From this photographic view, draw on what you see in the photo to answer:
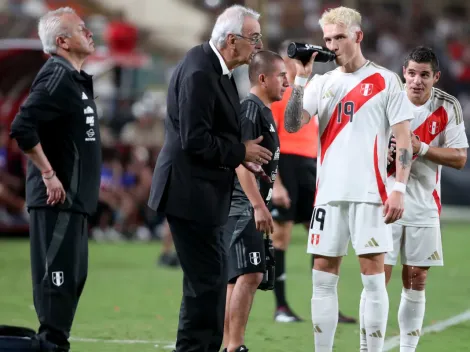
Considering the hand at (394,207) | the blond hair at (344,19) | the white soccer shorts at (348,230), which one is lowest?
the white soccer shorts at (348,230)

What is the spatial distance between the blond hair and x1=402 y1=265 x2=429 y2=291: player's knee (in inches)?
70.7

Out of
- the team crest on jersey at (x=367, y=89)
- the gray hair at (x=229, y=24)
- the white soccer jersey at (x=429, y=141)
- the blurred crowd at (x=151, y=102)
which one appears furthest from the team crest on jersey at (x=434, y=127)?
the blurred crowd at (x=151, y=102)

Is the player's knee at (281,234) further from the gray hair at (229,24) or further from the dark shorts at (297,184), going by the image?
the gray hair at (229,24)

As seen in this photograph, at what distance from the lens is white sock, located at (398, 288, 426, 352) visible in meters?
7.22

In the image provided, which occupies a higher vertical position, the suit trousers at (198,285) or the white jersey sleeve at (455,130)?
the white jersey sleeve at (455,130)

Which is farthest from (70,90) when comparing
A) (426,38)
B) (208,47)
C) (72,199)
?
(426,38)

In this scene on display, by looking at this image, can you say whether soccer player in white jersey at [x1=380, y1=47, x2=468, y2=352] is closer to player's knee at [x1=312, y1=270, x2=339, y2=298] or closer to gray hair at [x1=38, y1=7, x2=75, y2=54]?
player's knee at [x1=312, y1=270, x2=339, y2=298]

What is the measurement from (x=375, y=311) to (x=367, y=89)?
1450 millimetres

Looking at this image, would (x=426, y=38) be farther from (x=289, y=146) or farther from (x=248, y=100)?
(x=248, y=100)

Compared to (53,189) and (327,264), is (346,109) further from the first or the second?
(53,189)

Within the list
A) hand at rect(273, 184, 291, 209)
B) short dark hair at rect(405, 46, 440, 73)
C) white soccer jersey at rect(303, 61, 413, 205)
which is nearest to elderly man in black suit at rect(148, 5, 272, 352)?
white soccer jersey at rect(303, 61, 413, 205)

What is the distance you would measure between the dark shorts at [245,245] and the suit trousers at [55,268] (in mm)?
1237

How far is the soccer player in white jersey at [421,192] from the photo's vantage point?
23.7ft

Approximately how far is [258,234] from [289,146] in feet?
7.80
